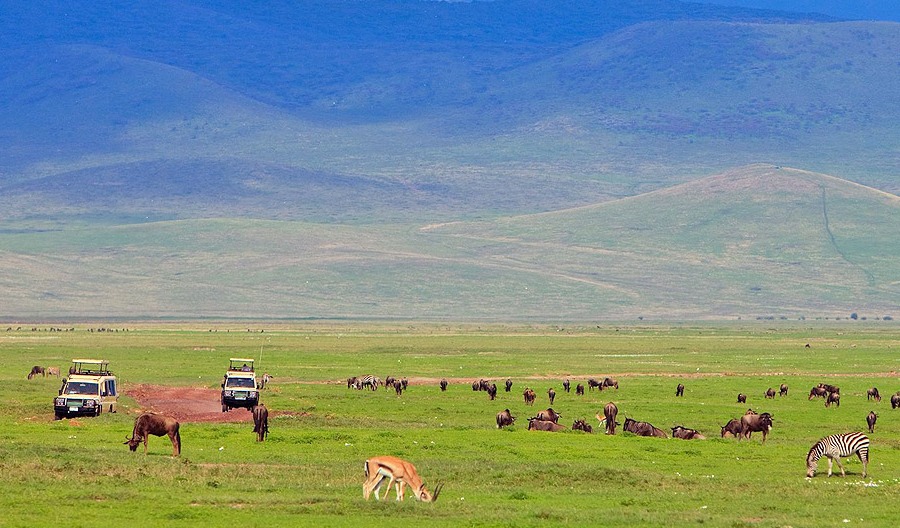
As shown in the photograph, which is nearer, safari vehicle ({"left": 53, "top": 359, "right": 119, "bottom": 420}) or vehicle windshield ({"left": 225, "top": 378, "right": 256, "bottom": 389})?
safari vehicle ({"left": 53, "top": 359, "right": 119, "bottom": 420})

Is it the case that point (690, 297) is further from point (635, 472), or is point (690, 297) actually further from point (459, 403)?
point (635, 472)

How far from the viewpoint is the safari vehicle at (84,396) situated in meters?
37.3

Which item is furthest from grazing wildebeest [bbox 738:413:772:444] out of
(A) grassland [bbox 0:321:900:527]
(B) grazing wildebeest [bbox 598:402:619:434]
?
(B) grazing wildebeest [bbox 598:402:619:434]

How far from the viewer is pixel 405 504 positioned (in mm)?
22484

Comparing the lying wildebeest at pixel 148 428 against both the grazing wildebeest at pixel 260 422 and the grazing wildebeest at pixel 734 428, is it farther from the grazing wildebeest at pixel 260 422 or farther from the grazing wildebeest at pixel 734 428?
the grazing wildebeest at pixel 734 428

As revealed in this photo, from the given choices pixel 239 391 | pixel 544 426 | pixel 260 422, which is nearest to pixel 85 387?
pixel 239 391

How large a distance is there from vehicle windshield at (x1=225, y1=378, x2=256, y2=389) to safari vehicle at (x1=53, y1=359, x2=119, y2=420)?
3.54 m

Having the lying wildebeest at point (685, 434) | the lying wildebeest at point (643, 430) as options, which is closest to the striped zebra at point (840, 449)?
the lying wildebeest at point (685, 434)

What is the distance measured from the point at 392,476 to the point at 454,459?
7179 millimetres

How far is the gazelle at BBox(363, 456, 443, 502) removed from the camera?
22.4 m

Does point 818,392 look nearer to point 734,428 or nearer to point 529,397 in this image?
point 529,397

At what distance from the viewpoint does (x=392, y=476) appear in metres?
22.4

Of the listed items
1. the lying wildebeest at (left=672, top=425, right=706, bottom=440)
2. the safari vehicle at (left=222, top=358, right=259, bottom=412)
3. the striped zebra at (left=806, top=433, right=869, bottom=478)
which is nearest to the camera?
the striped zebra at (left=806, top=433, right=869, bottom=478)

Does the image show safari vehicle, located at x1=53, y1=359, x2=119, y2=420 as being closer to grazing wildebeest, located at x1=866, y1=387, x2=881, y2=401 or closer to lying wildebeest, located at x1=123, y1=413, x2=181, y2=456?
lying wildebeest, located at x1=123, y1=413, x2=181, y2=456
